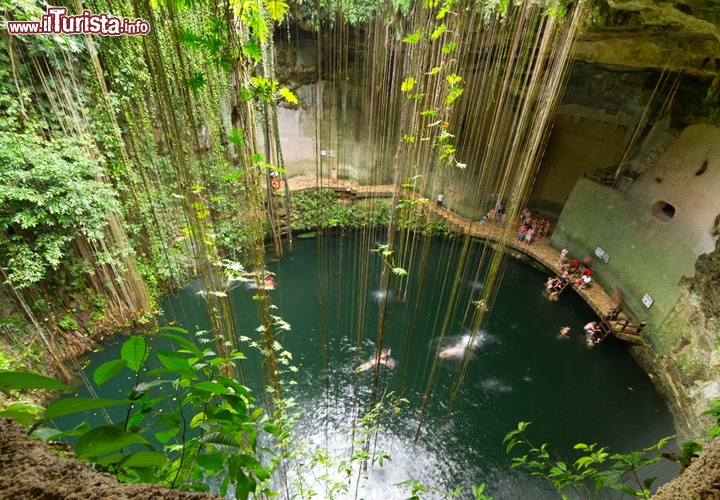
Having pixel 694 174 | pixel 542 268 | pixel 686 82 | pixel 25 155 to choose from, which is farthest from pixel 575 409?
pixel 25 155

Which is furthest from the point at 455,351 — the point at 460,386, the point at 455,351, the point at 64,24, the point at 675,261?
the point at 64,24

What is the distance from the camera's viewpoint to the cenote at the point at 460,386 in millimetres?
3242

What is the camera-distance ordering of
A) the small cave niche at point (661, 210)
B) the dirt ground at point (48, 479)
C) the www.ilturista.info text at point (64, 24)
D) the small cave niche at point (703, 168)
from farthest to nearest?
the small cave niche at point (661, 210)
the small cave niche at point (703, 168)
the www.ilturista.info text at point (64, 24)
the dirt ground at point (48, 479)

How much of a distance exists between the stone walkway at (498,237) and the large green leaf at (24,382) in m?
4.76

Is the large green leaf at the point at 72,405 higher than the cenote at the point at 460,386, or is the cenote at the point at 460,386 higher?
the large green leaf at the point at 72,405

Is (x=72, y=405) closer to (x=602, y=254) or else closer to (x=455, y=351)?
(x=455, y=351)

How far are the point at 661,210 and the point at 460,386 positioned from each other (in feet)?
13.1

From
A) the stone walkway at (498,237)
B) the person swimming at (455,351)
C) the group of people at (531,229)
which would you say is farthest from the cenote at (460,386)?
the group of people at (531,229)

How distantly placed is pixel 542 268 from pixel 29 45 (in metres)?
7.61

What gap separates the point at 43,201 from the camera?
114 inches

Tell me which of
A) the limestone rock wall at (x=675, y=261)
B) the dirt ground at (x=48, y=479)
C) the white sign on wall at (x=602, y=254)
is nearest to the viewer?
the dirt ground at (x=48, y=479)

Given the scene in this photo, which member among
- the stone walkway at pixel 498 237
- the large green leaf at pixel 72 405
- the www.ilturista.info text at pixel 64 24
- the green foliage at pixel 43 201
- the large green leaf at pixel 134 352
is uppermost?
the www.ilturista.info text at pixel 64 24

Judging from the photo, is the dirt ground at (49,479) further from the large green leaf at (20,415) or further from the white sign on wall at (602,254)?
the white sign on wall at (602,254)

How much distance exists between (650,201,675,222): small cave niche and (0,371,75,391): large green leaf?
21.0 ft
